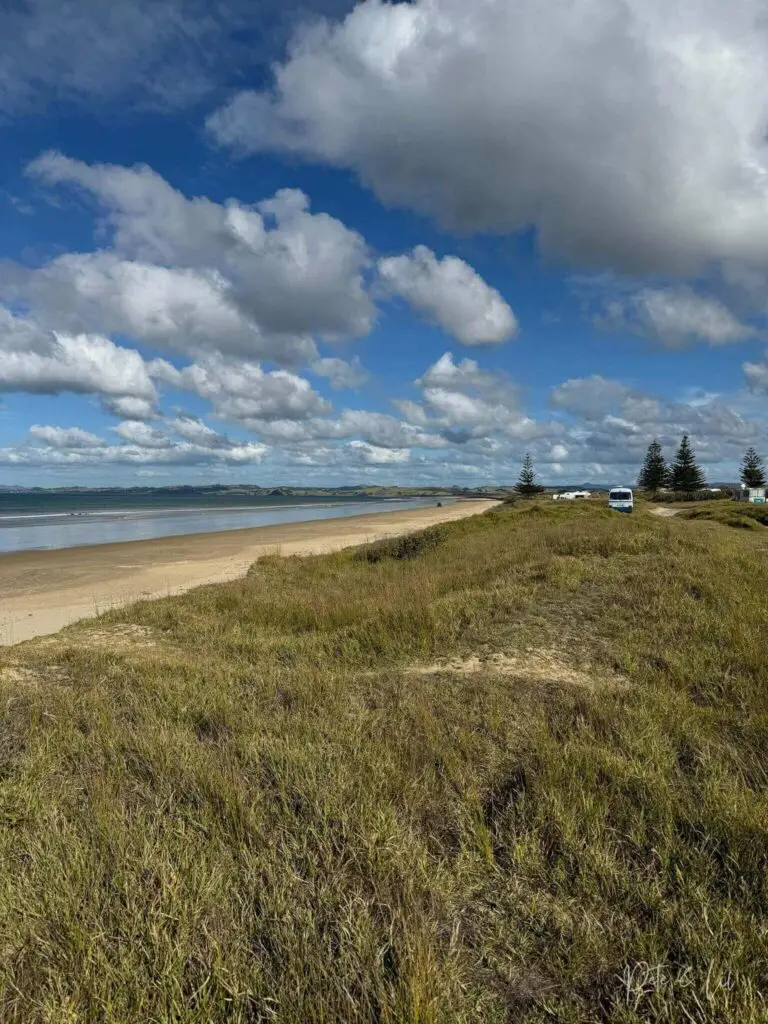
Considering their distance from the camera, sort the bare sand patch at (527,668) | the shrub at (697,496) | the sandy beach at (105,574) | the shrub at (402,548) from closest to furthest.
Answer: the bare sand patch at (527,668), the sandy beach at (105,574), the shrub at (402,548), the shrub at (697,496)

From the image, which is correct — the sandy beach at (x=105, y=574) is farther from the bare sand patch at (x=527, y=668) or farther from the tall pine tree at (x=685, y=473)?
the tall pine tree at (x=685, y=473)

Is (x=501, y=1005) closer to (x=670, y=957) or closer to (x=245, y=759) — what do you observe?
(x=670, y=957)

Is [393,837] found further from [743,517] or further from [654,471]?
[654,471]

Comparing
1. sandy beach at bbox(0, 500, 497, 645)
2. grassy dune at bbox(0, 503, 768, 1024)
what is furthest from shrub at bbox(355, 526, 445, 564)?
grassy dune at bbox(0, 503, 768, 1024)

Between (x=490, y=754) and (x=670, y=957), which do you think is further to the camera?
(x=490, y=754)

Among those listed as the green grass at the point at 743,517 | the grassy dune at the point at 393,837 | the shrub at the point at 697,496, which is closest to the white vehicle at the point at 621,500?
the green grass at the point at 743,517

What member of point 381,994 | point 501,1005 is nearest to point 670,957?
point 501,1005

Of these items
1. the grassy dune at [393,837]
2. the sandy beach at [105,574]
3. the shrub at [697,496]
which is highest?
the shrub at [697,496]

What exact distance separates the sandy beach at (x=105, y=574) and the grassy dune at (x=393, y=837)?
6976 mm

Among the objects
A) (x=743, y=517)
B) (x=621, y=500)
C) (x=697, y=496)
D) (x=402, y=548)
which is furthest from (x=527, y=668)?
(x=697, y=496)

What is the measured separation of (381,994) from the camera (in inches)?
85.0

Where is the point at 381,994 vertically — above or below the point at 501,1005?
above

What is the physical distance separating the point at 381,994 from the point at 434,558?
14.1 m

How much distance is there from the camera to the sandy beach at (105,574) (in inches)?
538
